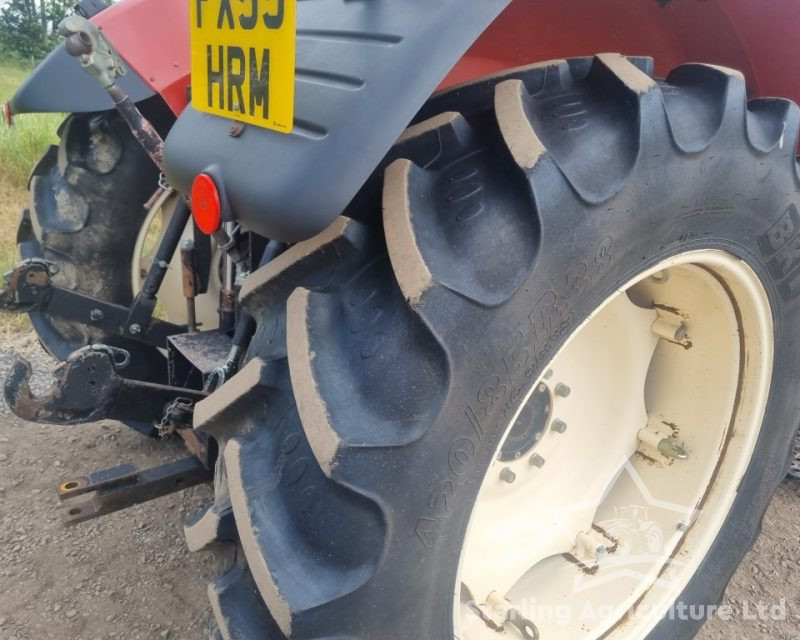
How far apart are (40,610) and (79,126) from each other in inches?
48.8

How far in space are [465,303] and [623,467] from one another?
92 centimetres

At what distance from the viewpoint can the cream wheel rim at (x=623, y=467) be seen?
4.42ft

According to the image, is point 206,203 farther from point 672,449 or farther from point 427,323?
point 672,449

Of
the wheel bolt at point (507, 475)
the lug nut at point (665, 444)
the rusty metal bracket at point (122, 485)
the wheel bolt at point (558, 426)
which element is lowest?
the rusty metal bracket at point (122, 485)

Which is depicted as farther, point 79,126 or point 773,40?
point 79,126

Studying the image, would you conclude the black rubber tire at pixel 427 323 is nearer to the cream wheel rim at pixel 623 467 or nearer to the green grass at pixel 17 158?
the cream wheel rim at pixel 623 467

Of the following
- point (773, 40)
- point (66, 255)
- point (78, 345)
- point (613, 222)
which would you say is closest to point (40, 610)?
point (78, 345)

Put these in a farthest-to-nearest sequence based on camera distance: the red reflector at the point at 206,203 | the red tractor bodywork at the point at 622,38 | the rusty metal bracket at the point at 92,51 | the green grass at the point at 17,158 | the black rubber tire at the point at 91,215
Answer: the green grass at the point at 17,158 → the black rubber tire at the point at 91,215 → the red tractor bodywork at the point at 622,38 → the rusty metal bracket at the point at 92,51 → the red reflector at the point at 206,203

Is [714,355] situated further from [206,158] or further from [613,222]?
[206,158]

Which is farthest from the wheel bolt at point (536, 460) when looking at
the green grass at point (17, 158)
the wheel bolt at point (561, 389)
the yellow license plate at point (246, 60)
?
the green grass at point (17, 158)

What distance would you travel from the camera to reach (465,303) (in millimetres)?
816

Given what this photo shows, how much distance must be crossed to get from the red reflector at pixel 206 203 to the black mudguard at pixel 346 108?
0.06ft

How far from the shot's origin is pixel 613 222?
0.92 metres

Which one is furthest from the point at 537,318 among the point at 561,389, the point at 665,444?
the point at 665,444
